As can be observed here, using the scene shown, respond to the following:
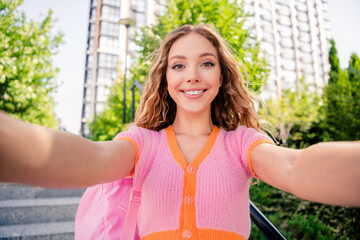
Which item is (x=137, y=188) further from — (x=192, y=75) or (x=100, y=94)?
(x=100, y=94)

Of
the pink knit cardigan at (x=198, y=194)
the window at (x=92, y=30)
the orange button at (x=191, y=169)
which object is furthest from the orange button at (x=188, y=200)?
the window at (x=92, y=30)

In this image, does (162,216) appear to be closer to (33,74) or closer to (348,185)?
(348,185)

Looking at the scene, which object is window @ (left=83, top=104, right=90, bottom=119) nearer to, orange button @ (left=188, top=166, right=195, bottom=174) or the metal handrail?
the metal handrail

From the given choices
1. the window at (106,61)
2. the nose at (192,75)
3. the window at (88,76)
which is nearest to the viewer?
the nose at (192,75)

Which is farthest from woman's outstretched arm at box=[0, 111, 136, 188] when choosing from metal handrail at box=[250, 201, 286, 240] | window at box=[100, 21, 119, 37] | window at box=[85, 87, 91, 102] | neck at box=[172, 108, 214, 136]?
window at box=[85, 87, 91, 102]

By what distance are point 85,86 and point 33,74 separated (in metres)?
35.1

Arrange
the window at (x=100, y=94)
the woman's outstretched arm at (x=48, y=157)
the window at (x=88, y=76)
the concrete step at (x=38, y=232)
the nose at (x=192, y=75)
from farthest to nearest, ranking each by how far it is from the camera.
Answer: the window at (x=88, y=76) → the window at (x=100, y=94) → the concrete step at (x=38, y=232) → the nose at (x=192, y=75) → the woman's outstretched arm at (x=48, y=157)

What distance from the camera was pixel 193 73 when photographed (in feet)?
4.05

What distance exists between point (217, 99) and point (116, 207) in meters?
0.89

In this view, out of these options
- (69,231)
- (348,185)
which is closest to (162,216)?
(348,185)

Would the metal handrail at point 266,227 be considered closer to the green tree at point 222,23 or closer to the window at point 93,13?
the green tree at point 222,23

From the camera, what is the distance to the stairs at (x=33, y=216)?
2.32 meters

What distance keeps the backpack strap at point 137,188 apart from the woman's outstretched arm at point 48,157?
207 millimetres

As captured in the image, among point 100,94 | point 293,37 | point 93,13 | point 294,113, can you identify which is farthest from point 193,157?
point 293,37
